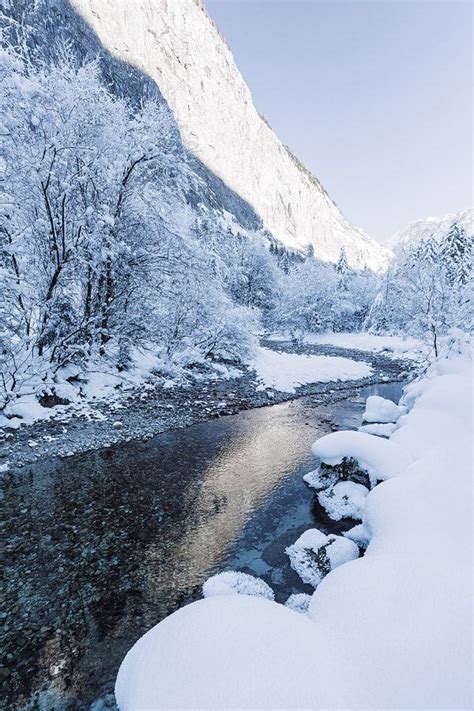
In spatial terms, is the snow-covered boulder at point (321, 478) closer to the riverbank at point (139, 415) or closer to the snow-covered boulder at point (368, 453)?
the snow-covered boulder at point (368, 453)

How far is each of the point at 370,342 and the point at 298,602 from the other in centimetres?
3961

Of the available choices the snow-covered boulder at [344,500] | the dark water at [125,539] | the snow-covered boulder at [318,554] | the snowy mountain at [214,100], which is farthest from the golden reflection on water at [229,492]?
the snowy mountain at [214,100]

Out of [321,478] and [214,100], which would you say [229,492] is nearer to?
[321,478]

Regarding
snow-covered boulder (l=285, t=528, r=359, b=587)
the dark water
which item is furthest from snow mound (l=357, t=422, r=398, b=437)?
snow-covered boulder (l=285, t=528, r=359, b=587)

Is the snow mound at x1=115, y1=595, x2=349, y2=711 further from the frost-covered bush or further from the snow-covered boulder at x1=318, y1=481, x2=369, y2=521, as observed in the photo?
the frost-covered bush

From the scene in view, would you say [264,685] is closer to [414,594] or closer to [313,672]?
[313,672]

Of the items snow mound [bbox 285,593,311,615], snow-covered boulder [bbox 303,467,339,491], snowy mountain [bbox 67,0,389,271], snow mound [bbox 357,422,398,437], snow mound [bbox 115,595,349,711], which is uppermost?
snowy mountain [bbox 67,0,389,271]

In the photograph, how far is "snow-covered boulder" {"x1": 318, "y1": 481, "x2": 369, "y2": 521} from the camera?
785 cm

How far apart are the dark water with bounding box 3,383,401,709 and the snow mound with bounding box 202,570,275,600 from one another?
275mm

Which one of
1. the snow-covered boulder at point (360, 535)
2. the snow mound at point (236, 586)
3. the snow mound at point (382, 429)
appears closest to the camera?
the snow mound at point (236, 586)

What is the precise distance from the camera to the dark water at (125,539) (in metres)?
4.53

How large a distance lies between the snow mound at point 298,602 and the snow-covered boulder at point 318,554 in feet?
1.52

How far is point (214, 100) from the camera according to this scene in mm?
106312

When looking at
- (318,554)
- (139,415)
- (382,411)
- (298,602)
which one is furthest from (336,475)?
(139,415)
